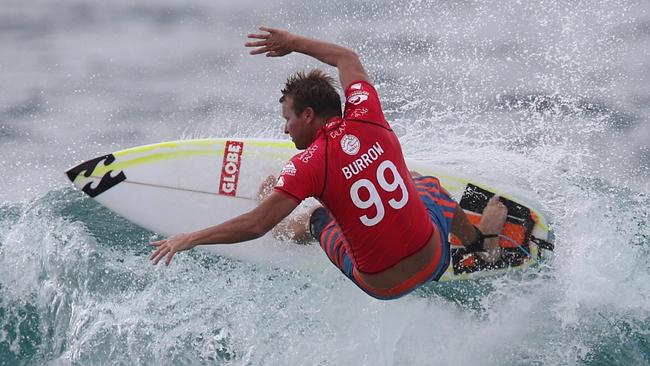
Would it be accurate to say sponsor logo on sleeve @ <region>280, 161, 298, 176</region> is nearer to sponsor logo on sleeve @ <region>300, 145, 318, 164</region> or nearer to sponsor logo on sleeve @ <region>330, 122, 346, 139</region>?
sponsor logo on sleeve @ <region>300, 145, 318, 164</region>

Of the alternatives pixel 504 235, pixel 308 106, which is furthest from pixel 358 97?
pixel 504 235

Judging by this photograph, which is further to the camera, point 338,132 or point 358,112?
point 358,112

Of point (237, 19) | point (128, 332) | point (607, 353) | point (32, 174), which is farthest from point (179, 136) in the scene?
point (607, 353)

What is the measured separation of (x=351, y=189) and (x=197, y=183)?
2.53 metres

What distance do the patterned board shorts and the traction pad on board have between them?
1035 millimetres

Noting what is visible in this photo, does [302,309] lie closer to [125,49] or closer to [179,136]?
[179,136]

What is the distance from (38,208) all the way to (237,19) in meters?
3.96

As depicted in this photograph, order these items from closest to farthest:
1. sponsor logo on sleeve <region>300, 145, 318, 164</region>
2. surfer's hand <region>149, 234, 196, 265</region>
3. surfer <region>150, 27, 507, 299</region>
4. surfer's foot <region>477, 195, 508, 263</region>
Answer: surfer's hand <region>149, 234, 196, 265</region>, surfer <region>150, 27, 507, 299</region>, sponsor logo on sleeve <region>300, 145, 318, 164</region>, surfer's foot <region>477, 195, 508, 263</region>

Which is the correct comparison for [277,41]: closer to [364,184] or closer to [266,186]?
[364,184]

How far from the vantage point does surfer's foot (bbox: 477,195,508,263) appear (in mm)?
5809

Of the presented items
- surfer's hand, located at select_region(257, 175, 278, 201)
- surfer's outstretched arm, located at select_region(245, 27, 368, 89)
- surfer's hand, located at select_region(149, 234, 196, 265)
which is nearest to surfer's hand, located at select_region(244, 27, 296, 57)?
surfer's outstretched arm, located at select_region(245, 27, 368, 89)

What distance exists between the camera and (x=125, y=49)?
31.0 ft

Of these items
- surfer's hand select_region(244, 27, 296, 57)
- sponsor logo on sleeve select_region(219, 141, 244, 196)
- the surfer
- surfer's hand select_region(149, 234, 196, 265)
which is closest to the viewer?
surfer's hand select_region(149, 234, 196, 265)

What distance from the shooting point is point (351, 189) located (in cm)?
401
